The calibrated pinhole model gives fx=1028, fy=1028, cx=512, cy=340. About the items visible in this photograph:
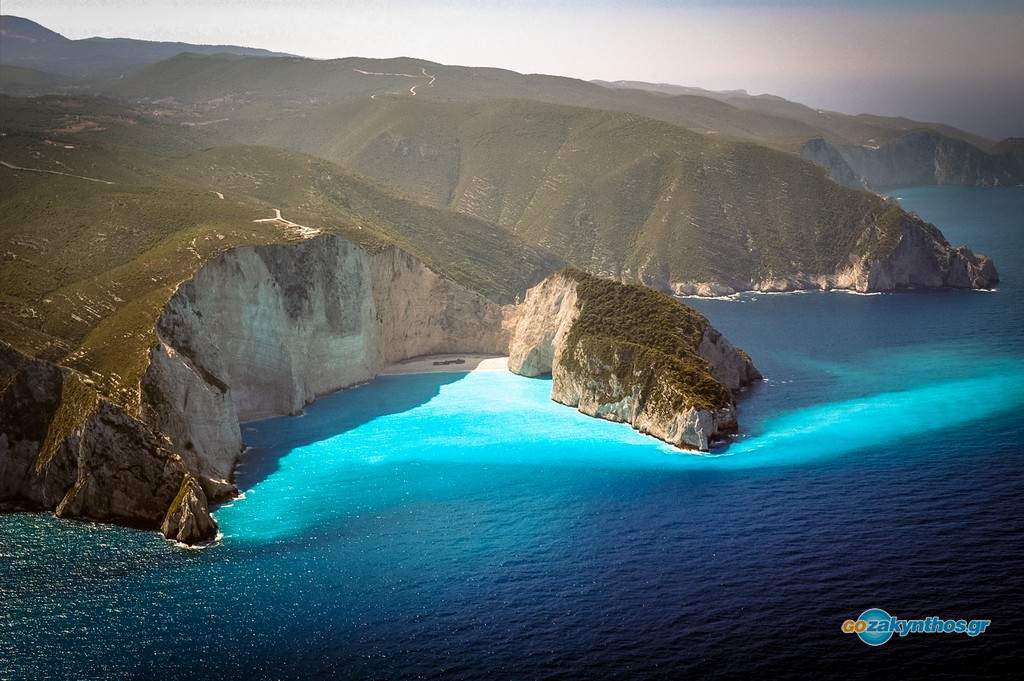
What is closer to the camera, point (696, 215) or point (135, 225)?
point (135, 225)

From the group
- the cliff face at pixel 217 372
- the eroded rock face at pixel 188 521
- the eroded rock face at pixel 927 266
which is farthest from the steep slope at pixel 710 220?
the eroded rock face at pixel 188 521

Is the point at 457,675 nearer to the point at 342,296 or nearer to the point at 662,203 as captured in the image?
the point at 342,296

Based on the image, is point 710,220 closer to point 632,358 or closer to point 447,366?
point 447,366

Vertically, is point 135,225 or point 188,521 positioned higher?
point 135,225

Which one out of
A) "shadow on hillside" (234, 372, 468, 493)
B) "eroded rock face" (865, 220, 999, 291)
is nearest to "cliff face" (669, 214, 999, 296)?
"eroded rock face" (865, 220, 999, 291)

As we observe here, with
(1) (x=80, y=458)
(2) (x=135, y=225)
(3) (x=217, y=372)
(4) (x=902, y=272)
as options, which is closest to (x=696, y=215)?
(4) (x=902, y=272)

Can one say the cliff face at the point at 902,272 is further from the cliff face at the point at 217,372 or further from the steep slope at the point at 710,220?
the cliff face at the point at 217,372
